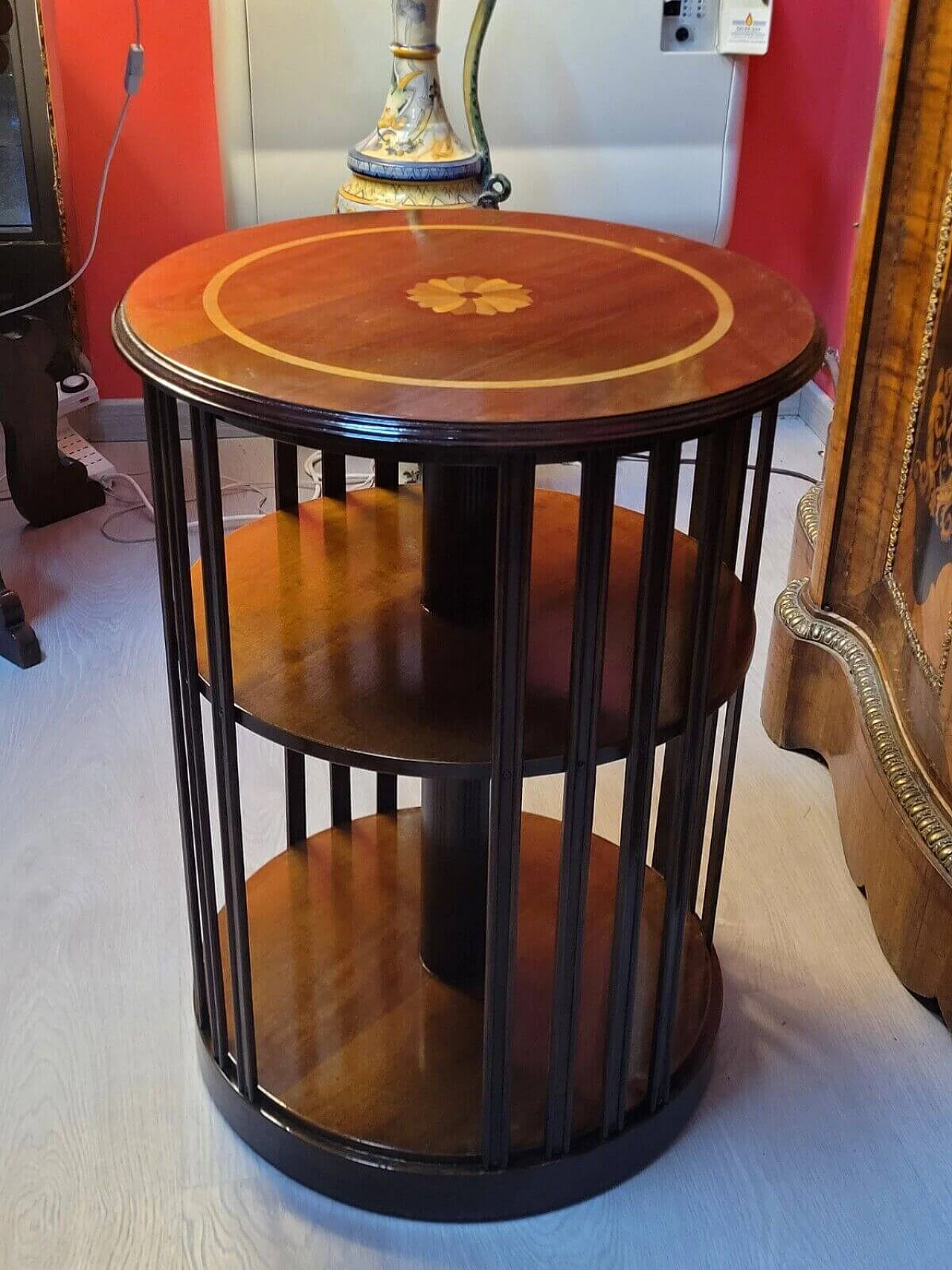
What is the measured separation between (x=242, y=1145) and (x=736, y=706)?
1.98ft

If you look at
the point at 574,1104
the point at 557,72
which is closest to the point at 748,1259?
the point at 574,1104

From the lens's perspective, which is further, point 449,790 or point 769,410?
point 449,790

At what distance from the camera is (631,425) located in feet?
2.57

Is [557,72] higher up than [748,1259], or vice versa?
[557,72]

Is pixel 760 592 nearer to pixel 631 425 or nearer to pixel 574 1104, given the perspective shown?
pixel 574 1104

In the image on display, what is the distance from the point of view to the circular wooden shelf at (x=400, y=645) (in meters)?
0.94

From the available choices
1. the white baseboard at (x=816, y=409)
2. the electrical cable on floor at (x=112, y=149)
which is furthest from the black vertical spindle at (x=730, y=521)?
the white baseboard at (x=816, y=409)

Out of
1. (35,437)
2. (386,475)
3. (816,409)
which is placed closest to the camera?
(386,475)

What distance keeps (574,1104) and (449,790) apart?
29cm

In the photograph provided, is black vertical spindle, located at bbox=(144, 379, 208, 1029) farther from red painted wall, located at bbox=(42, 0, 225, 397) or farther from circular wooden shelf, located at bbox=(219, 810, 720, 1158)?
red painted wall, located at bbox=(42, 0, 225, 397)

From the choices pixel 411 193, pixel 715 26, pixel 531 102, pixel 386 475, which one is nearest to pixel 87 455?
pixel 411 193

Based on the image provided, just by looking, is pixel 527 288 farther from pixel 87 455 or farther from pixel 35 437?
pixel 87 455

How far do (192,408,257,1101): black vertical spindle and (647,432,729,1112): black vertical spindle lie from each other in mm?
329

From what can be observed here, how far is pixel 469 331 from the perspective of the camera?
0.93 m
